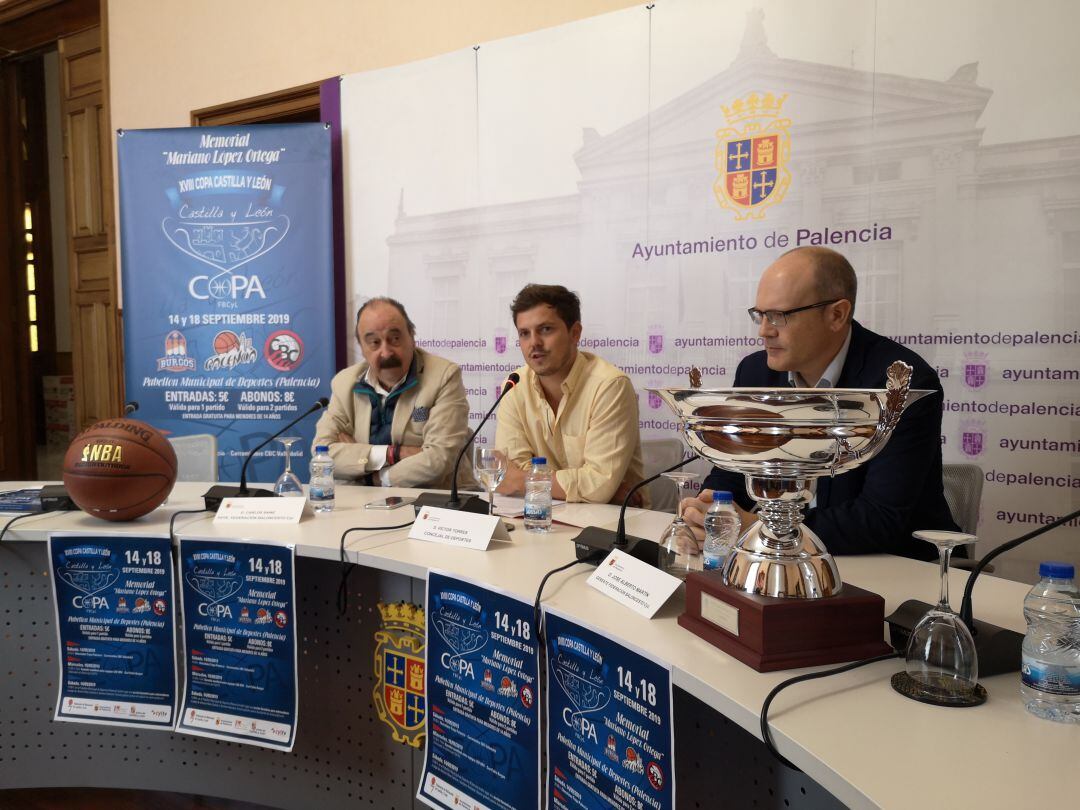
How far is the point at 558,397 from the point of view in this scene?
8.75 ft

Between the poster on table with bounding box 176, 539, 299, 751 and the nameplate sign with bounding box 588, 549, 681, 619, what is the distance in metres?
0.73

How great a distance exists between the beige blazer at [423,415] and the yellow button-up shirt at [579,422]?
22 centimetres

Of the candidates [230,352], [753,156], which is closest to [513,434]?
[753,156]

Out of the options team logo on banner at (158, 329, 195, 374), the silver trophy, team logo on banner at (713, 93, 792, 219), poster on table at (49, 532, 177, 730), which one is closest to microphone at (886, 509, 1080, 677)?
→ the silver trophy

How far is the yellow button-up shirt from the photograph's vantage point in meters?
2.39

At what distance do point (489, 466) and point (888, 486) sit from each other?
0.86m

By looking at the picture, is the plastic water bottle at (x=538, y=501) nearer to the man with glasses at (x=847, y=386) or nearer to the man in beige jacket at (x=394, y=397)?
the man with glasses at (x=847, y=386)

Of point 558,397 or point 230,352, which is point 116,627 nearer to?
point 558,397

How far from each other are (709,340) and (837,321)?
135cm

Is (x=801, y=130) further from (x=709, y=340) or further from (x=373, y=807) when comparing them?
(x=373, y=807)

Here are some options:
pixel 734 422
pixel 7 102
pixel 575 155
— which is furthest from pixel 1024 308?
pixel 7 102

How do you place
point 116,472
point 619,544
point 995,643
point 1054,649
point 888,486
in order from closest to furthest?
1. point 1054,649
2. point 995,643
3. point 619,544
4. point 888,486
5. point 116,472

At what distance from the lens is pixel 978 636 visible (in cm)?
95

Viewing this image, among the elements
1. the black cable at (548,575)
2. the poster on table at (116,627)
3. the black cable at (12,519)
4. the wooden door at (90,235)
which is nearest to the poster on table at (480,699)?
the black cable at (548,575)
